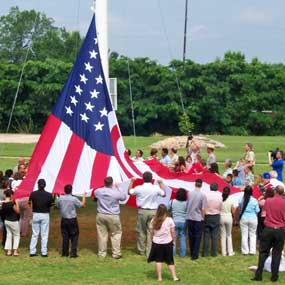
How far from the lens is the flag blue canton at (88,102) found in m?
14.3

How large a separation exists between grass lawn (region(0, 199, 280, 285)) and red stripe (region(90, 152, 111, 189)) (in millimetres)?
1243

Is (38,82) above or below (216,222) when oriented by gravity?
above

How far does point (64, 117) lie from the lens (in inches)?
563

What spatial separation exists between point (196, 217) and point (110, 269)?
72.0 inches

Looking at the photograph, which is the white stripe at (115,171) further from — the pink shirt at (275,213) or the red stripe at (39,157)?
the pink shirt at (275,213)

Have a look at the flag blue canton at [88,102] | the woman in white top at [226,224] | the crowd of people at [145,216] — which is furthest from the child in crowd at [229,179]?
the flag blue canton at [88,102]

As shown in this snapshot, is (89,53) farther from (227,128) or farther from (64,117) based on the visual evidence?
(227,128)

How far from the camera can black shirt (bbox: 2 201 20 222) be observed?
13.2 meters

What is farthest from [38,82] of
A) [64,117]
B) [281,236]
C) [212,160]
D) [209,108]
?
[281,236]

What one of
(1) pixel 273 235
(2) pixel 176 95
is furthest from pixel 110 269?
(2) pixel 176 95

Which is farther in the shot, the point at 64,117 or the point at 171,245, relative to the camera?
the point at 64,117

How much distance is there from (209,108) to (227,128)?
2.00 m

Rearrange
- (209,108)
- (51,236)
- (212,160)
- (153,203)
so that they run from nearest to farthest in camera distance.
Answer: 1. (153,203)
2. (51,236)
3. (212,160)
4. (209,108)

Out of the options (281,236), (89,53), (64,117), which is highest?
(89,53)
